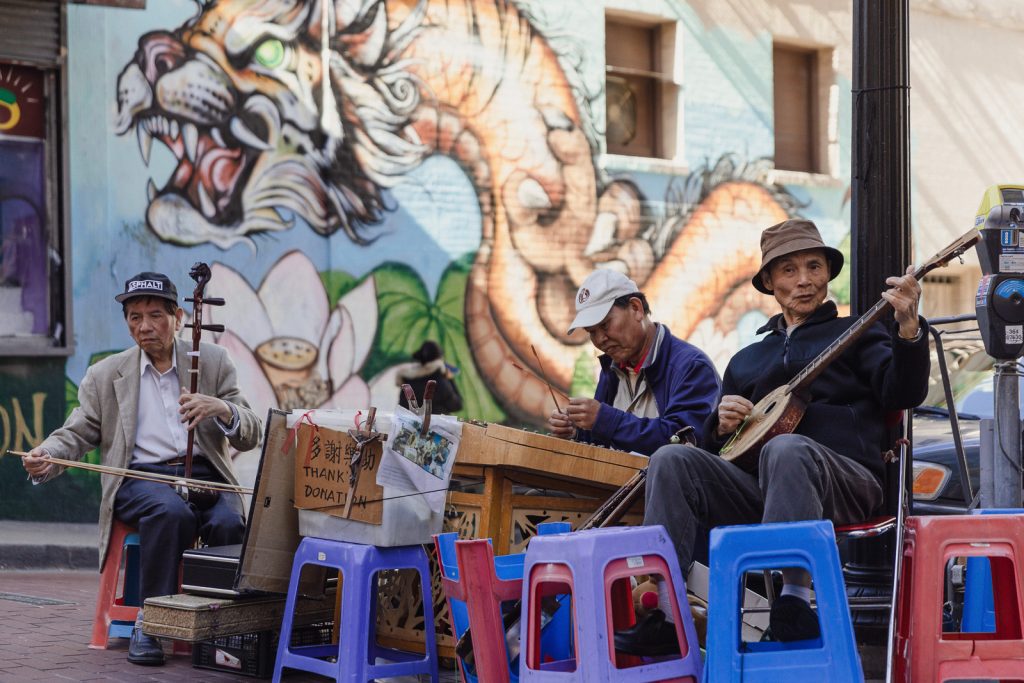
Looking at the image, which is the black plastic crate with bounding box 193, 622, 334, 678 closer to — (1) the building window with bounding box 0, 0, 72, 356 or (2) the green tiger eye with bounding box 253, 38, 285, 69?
(1) the building window with bounding box 0, 0, 72, 356

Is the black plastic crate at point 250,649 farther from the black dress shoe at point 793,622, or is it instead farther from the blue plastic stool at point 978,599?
the blue plastic stool at point 978,599

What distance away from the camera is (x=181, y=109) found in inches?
387

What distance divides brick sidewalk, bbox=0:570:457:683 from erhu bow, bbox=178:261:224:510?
2.22 feet

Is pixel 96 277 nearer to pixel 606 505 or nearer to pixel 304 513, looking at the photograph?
pixel 304 513

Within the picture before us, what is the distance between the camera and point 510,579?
13.3 ft

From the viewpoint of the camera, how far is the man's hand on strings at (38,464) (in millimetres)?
5266

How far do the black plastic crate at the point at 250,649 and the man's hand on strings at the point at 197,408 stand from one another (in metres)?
0.95

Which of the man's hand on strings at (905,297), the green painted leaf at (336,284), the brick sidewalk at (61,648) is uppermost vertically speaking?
the green painted leaf at (336,284)

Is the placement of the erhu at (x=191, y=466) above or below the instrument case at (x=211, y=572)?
above

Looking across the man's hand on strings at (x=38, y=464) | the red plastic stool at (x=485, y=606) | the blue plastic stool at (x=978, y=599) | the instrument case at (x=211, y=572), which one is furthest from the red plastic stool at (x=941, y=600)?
the man's hand on strings at (x=38, y=464)

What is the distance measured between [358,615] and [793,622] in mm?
1576

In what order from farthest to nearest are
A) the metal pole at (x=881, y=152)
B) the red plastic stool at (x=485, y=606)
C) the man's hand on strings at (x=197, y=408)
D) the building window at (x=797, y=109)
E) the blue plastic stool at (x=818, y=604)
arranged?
1. the building window at (x=797, y=109)
2. the man's hand on strings at (x=197, y=408)
3. the metal pole at (x=881, y=152)
4. the red plastic stool at (x=485, y=606)
5. the blue plastic stool at (x=818, y=604)

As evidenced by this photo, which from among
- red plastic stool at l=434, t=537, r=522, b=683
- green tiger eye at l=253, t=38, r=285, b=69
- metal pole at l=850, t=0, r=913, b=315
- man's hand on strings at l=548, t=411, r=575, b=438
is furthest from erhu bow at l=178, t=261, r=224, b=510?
green tiger eye at l=253, t=38, r=285, b=69

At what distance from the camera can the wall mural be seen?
9.96 m
